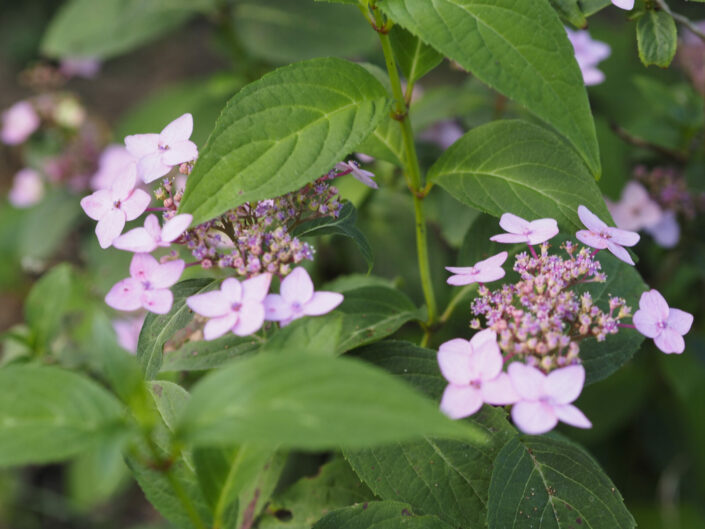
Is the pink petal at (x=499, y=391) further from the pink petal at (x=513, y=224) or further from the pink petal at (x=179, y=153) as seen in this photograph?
the pink petal at (x=179, y=153)

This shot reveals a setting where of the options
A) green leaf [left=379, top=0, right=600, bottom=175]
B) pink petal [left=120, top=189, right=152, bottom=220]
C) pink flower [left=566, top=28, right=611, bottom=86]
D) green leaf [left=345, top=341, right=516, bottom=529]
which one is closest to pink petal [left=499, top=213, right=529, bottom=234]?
green leaf [left=379, top=0, right=600, bottom=175]

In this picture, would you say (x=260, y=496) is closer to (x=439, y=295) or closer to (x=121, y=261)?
(x=439, y=295)

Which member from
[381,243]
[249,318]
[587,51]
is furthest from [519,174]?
[381,243]

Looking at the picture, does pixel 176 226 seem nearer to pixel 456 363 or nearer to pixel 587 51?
pixel 456 363

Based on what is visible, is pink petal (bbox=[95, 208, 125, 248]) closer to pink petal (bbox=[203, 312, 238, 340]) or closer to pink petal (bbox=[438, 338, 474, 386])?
pink petal (bbox=[203, 312, 238, 340])

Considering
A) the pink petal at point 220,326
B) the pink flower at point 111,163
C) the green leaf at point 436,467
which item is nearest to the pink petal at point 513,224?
the green leaf at point 436,467

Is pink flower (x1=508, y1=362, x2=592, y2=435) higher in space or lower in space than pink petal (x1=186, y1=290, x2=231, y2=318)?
lower
